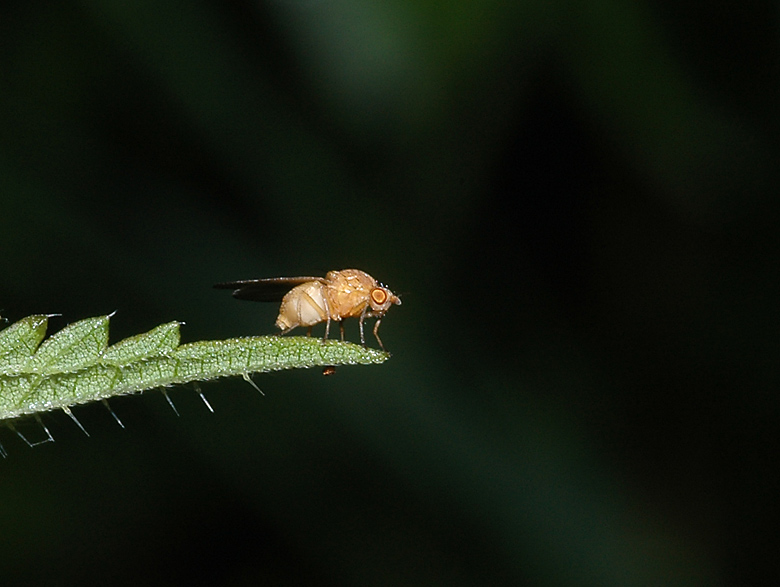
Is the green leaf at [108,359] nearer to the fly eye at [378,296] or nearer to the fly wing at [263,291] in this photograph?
the fly wing at [263,291]

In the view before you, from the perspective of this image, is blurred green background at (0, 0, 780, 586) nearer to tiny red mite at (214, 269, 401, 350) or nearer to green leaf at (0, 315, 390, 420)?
tiny red mite at (214, 269, 401, 350)

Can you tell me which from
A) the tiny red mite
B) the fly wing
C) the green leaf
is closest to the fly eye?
the tiny red mite

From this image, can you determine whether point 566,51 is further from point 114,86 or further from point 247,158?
point 114,86

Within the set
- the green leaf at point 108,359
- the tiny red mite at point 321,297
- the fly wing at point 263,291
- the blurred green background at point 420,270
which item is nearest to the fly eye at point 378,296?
the tiny red mite at point 321,297

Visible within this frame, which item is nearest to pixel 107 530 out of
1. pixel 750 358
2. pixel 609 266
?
pixel 609 266

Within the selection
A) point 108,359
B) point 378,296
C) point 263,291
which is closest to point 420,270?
point 378,296

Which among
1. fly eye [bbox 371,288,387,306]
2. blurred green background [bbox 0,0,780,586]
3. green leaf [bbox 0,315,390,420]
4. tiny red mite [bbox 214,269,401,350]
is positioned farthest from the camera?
blurred green background [bbox 0,0,780,586]

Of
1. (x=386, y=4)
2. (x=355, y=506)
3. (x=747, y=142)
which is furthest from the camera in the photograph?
(x=747, y=142)
